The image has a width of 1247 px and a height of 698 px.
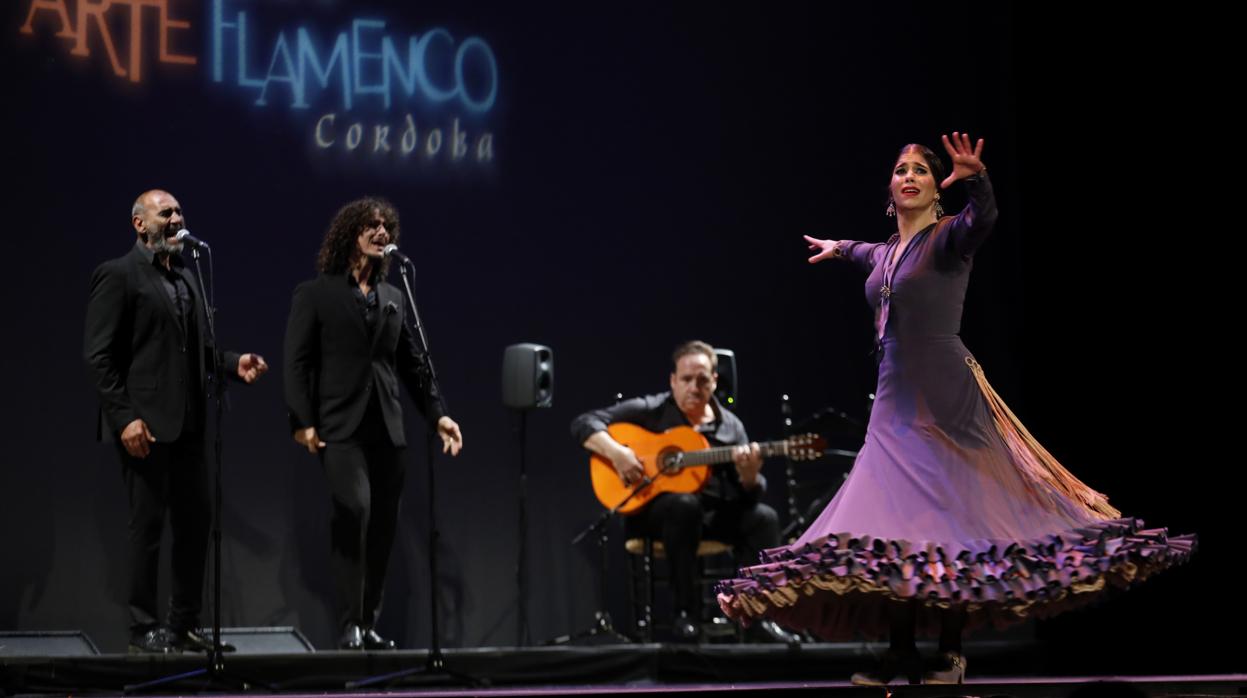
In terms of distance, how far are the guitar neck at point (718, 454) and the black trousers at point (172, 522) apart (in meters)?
2.12

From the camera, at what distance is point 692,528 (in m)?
6.25

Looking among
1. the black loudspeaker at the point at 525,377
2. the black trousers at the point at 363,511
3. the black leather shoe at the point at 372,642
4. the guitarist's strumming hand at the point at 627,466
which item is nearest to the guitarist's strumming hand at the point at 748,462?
the guitarist's strumming hand at the point at 627,466

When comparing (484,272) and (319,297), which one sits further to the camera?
(484,272)

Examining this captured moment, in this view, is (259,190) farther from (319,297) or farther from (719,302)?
(719,302)

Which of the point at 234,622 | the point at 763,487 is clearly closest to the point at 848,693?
the point at 763,487

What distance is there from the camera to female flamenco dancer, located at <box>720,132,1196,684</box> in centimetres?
356

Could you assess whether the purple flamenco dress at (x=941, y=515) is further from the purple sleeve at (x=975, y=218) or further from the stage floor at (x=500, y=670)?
the stage floor at (x=500, y=670)

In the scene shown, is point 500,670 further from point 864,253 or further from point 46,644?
point 864,253

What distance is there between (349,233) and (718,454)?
6.25ft

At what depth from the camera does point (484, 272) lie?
7.18 metres

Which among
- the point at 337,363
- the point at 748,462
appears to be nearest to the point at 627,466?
the point at 748,462

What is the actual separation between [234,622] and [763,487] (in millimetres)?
2520

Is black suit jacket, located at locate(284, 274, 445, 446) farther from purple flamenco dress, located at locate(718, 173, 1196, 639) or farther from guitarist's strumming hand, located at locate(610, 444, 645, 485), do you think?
purple flamenco dress, located at locate(718, 173, 1196, 639)

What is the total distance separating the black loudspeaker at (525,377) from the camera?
6570 millimetres
